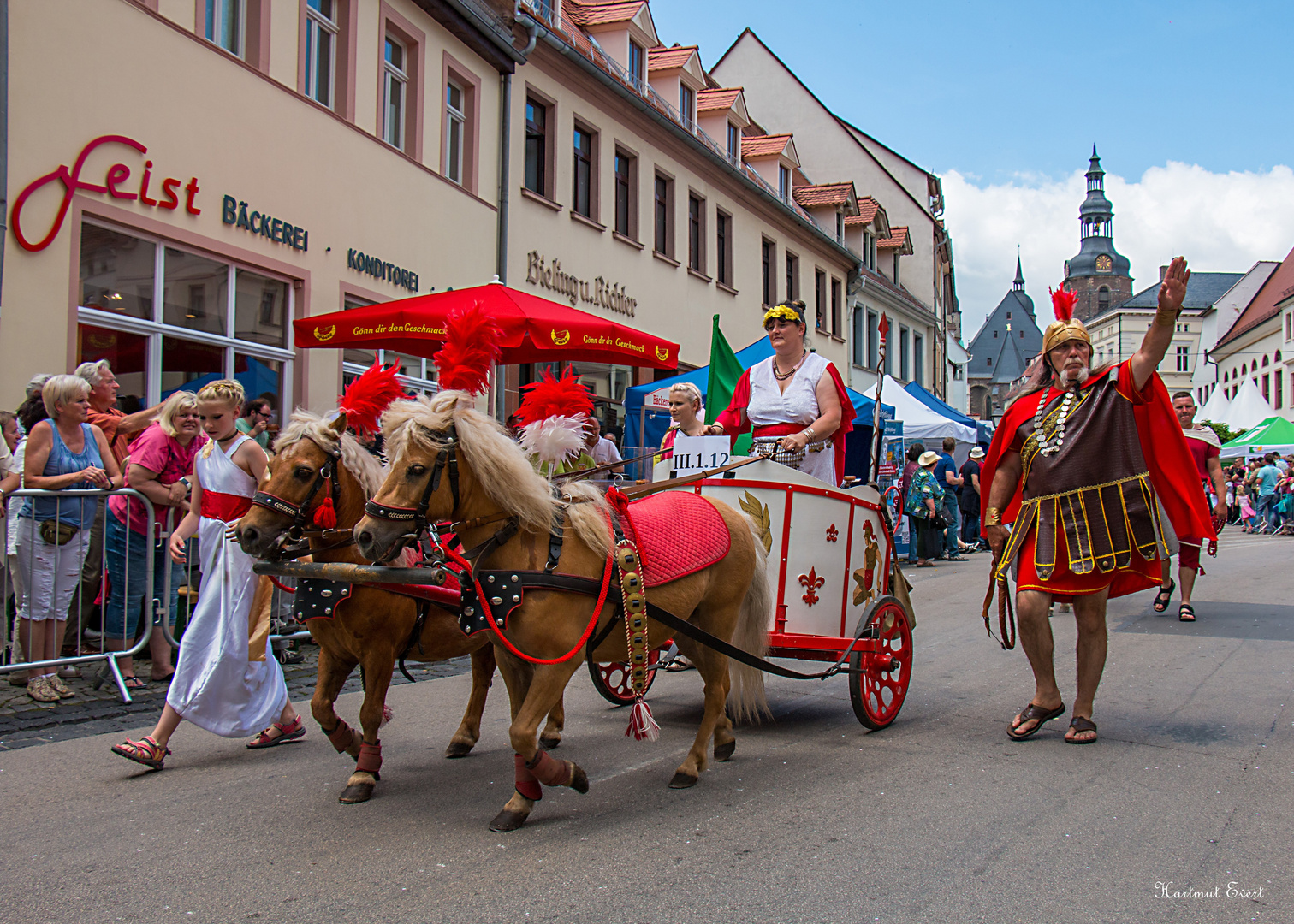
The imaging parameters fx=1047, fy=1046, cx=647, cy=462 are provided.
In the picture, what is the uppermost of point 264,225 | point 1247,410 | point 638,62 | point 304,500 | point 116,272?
point 638,62

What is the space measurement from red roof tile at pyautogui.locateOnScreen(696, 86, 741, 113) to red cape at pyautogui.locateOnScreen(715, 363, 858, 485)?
63.1 ft

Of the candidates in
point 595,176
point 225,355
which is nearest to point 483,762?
point 225,355

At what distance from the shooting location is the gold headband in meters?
5.25

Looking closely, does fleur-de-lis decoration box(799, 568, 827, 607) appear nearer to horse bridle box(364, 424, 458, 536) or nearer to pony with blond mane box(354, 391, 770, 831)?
pony with blond mane box(354, 391, 770, 831)

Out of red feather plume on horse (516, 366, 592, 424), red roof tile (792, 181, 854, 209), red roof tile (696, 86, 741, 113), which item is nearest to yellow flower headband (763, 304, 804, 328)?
red feather plume on horse (516, 366, 592, 424)

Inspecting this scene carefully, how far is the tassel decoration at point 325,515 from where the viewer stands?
14.2 feet

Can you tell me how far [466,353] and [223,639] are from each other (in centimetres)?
199

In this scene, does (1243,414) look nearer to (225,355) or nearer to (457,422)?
(225,355)

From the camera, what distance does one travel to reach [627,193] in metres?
19.8

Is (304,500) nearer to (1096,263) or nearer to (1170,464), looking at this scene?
(1170,464)

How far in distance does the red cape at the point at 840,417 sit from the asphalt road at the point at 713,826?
149 cm

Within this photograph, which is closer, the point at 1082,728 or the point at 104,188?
the point at 1082,728

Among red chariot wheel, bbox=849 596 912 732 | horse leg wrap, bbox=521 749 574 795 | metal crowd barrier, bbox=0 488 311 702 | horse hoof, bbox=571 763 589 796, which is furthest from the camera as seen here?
metal crowd barrier, bbox=0 488 311 702

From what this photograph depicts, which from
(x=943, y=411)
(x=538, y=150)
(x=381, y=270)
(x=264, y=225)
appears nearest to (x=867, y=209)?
(x=943, y=411)
